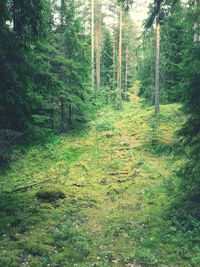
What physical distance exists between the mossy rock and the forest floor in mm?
43

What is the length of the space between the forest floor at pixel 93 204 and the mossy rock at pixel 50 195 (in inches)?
1.7

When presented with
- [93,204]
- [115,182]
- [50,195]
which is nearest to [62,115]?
[115,182]

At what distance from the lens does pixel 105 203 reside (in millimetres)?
13781

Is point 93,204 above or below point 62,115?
below

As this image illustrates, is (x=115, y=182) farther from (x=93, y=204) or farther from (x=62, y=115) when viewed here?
(x=62, y=115)

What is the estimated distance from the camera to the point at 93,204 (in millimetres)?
13555

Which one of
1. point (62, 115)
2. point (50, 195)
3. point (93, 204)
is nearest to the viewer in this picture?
point (93, 204)

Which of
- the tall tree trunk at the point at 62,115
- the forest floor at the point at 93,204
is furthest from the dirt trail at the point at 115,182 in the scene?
the tall tree trunk at the point at 62,115

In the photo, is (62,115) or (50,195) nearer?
(50,195)

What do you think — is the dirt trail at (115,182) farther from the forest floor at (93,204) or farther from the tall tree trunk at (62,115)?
the tall tree trunk at (62,115)

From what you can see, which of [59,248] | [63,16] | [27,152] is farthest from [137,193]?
[63,16]

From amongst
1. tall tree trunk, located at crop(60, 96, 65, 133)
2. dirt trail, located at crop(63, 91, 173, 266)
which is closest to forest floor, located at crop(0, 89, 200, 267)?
dirt trail, located at crop(63, 91, 173, 266)

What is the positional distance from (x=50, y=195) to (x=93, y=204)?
1908 millimetres

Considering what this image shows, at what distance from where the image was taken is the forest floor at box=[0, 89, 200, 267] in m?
9.07
